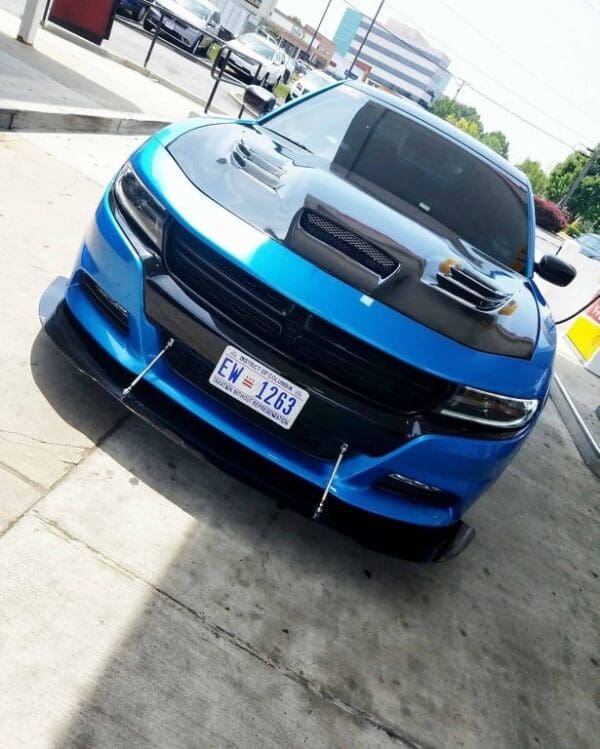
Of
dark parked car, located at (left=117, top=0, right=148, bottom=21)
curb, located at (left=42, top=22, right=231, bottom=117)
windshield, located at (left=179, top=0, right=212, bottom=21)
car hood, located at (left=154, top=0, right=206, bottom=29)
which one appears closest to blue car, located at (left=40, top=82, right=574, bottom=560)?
curb, located at (left=42, top=22, right=231, bottom=117)

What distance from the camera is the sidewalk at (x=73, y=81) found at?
5793 millimetres

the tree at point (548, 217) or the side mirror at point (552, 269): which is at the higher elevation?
the side mirror at point (552, 269)

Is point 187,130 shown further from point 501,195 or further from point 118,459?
point 501,195

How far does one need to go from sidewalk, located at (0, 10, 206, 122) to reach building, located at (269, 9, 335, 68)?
82399 millimetres

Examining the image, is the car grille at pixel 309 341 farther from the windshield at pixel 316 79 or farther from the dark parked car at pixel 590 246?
the windshield at pixel 316 79

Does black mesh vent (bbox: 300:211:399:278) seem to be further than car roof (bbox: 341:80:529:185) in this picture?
No

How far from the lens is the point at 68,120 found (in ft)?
17.9

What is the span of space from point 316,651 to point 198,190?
60.1 inches

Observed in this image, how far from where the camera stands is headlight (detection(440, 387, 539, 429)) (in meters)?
2.05

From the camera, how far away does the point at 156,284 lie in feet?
6.82

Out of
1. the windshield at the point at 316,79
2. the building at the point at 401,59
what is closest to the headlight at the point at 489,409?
the windshield at the point at 316,79

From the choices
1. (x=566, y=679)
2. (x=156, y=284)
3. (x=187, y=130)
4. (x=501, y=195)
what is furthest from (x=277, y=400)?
(x=501, y=195)

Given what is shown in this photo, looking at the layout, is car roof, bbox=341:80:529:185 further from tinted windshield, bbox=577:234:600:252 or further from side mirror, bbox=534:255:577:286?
tinted windshield, bbox=577:234:600:252

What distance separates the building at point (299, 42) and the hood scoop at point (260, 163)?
90006 millimetres
